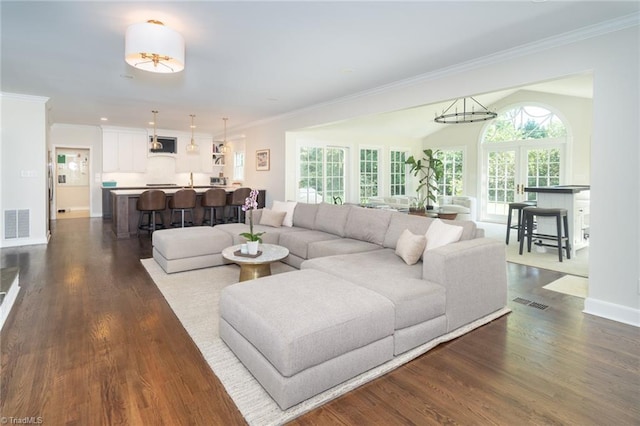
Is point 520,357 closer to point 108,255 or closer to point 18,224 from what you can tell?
point 108,255

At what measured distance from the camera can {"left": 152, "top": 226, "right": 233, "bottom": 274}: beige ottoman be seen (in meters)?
4.38

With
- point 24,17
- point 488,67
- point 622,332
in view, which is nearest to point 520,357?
point 622,332

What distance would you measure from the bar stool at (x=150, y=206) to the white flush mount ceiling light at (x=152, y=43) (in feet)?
13.7

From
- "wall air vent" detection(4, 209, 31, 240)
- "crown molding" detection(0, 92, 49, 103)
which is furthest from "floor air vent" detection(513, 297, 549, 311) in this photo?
"crown molding" detection(0, 92, 49, 103)

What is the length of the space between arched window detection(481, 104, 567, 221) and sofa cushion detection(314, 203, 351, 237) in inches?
255

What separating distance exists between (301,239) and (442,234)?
193 centimetres

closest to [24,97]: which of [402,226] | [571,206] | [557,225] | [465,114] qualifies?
[402,226]

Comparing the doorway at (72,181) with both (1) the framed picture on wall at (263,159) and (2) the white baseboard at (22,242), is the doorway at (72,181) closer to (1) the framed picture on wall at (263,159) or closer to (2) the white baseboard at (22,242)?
(2) the white baseboard at (22,242)

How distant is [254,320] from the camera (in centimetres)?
208

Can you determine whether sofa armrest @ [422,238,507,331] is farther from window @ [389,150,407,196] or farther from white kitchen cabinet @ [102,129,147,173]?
white kitchen cabinet @ [102,129,147,173]

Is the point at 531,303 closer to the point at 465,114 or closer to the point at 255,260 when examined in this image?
the point at 255,260

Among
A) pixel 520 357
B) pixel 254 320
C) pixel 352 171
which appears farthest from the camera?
pixel 352 171

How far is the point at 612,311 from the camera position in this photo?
3.18m

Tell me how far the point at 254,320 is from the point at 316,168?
7026 mm
